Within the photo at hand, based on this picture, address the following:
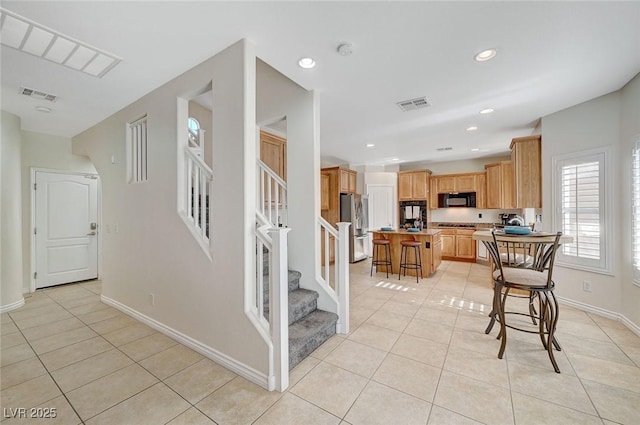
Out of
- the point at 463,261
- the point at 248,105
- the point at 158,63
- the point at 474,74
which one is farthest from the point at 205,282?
the point at 463,261

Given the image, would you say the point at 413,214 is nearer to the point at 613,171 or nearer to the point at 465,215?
the point at 465,215

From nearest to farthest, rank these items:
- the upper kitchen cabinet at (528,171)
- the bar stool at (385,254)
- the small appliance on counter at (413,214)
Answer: the upper kitchen cabinet at (528,171), the bar stool at (385,254), the small appliance on counter at (413,214)

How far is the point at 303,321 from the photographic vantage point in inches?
107

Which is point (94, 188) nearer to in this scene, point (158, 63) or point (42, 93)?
point (42, 93)

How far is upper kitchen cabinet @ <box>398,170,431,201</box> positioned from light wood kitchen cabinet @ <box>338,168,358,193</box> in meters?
1.52

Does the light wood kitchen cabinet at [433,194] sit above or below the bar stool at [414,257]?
above

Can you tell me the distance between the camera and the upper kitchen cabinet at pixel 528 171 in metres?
4.03

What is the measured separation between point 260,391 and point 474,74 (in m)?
3.55

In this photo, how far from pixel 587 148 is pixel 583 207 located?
772mm

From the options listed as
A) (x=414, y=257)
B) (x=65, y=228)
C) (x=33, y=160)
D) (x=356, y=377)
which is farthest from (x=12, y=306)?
(x=414, y=257)

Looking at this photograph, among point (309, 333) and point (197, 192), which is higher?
point (197, 192)

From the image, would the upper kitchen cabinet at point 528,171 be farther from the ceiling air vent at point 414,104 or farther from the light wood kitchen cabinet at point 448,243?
the light wood kitchen cabinet at point 448,243

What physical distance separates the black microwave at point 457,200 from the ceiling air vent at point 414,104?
14.4 feet

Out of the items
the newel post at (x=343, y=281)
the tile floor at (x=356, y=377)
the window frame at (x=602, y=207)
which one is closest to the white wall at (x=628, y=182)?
the window frame at (x=602, y=207)
